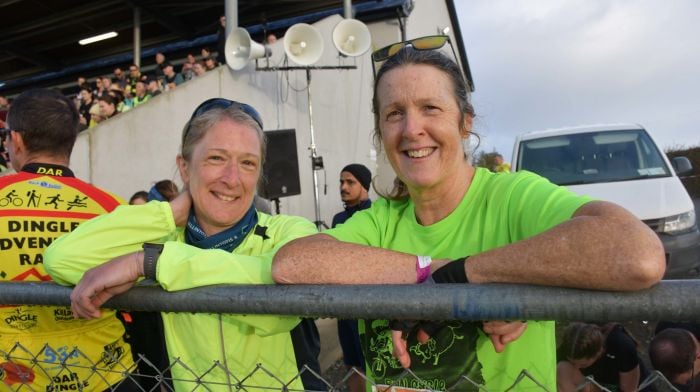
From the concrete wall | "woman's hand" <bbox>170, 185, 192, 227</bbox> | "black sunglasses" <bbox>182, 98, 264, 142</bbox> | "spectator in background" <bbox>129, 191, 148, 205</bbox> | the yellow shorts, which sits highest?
the concrete wall

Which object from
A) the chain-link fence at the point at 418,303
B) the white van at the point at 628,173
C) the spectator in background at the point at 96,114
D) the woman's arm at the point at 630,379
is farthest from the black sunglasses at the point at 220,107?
the spectator in background at the point at 96,114

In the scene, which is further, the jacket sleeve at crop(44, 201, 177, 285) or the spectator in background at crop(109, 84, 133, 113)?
the spectator in background at crop(109, 84, 133, 113)

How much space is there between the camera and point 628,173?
5.61m

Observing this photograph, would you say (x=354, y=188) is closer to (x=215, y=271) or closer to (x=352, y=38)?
(x=215, y=271)

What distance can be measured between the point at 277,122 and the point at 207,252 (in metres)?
9.10

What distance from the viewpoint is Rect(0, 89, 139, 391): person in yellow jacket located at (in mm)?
1956

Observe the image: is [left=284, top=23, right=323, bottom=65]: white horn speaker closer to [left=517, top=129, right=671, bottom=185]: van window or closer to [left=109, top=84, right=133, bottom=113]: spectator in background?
[left=109, top=84, right=133, bottom=113]: spectator in background

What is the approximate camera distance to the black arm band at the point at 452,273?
1.09 m

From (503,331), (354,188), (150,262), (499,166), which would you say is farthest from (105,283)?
(499,166)

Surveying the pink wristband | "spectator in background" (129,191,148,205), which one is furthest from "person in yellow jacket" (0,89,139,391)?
"spectator in background" (129,191,148,205)

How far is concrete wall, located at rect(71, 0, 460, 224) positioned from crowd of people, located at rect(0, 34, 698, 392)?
92.6 inches

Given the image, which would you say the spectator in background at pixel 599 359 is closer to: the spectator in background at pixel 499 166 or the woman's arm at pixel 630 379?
the woman's arm at pixel 630 379

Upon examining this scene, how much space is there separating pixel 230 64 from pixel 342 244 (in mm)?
7812

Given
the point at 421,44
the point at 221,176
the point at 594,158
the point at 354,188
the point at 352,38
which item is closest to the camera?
the point at 421,44
